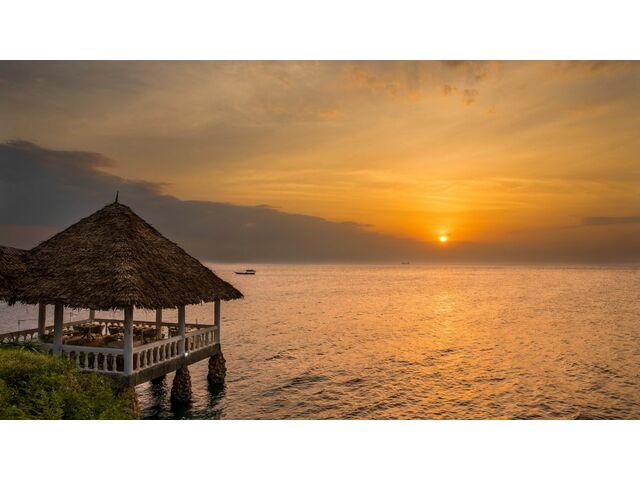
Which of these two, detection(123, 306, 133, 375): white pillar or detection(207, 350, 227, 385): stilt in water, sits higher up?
detection(123, 306, 133, 375): white pillar

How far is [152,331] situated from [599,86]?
16.1 m

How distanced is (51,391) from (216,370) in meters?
7.08

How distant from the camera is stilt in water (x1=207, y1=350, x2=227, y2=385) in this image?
52.4 feet

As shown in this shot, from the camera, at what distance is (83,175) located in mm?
14922

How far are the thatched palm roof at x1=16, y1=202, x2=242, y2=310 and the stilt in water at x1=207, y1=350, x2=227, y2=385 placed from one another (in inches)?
125

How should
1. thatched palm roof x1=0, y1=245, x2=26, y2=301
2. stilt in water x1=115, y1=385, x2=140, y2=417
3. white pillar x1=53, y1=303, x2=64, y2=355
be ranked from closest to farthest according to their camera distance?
stilt in water x1=115, y1=385, x2=140, y2=417 → white pillar x1=53, y1=303, x2=64, y2=355 → thatched palm roof x1=0, y1=245, x2=26, y2=301

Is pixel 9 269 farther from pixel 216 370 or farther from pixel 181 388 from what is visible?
pixel 216 370

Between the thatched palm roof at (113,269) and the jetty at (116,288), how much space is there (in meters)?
0.02

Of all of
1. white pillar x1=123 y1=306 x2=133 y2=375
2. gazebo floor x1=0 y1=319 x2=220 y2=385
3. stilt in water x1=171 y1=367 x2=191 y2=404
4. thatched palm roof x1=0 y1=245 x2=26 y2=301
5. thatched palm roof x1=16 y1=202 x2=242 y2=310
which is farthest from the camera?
stilt in water x1=171 y1=367 x2=191 y2=404

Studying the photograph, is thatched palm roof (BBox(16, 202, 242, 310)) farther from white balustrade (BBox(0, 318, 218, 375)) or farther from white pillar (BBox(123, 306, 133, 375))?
white balustrade (BBox(0, 318, 218, 375))

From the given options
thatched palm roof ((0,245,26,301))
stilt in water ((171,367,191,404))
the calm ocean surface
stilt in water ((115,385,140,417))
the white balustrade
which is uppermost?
thatched palm roof ((0,245,26,301))

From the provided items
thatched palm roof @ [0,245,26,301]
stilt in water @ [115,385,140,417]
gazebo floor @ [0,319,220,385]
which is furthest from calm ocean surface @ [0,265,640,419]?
thatched palm roof @ [0,245,26,301]

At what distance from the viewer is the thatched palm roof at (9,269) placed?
11.5 metres
